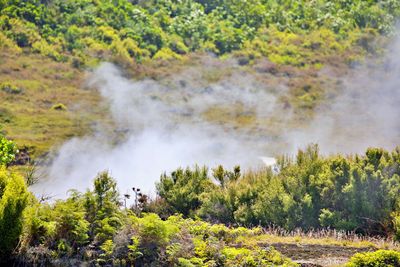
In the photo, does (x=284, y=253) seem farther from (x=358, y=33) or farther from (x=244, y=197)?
(x=358, y=33)

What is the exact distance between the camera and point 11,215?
33.8 feet

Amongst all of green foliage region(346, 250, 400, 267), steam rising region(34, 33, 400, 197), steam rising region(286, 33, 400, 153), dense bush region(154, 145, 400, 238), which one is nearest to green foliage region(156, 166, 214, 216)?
dense bush region(154, 145, 400, 238)

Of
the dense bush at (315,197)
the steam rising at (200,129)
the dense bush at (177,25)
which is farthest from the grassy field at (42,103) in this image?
the dense bush at (315,197)

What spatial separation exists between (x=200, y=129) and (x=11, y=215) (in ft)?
72.0

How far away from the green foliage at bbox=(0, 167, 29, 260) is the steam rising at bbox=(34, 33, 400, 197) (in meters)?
10.8

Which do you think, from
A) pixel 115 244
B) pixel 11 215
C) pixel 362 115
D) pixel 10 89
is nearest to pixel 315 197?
pixel 115 244

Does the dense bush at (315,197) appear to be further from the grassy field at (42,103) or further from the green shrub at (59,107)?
the green shrub at (59,107)

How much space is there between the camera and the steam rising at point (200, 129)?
25984 mm

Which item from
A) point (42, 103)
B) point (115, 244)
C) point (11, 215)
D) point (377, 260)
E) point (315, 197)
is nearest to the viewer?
point (11, 215)

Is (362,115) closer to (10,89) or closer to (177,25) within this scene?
(177,25)

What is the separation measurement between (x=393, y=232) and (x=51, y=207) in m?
7.18

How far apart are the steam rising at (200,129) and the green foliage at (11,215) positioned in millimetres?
10836

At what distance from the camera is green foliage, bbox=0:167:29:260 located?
33.5 ft

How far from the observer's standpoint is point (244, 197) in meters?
16.1
